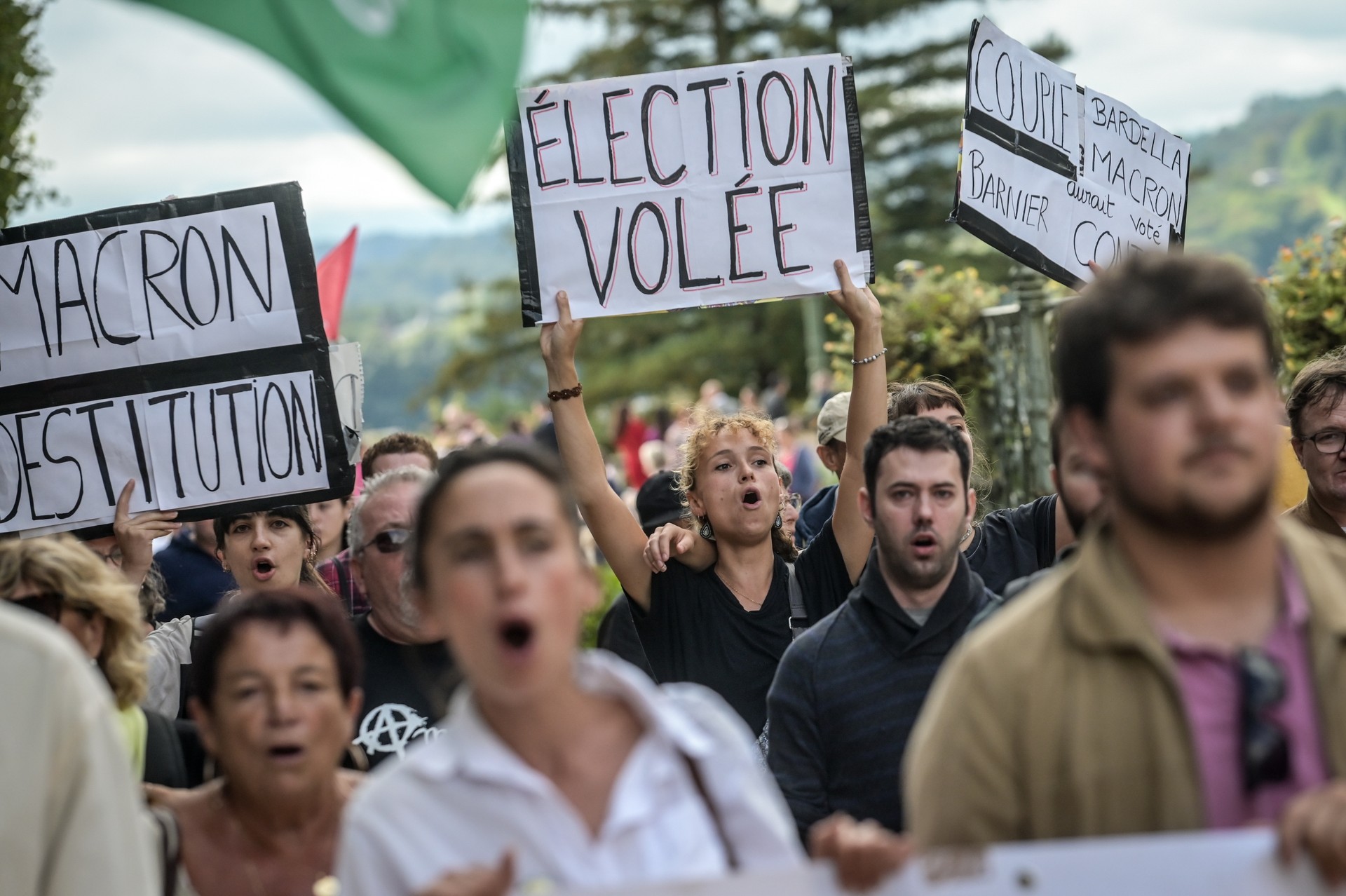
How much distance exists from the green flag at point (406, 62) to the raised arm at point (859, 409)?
60.4 inches

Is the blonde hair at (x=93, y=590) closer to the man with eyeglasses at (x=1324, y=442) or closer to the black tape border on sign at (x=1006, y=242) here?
the black tape border on sign at (x=1006, y=242)

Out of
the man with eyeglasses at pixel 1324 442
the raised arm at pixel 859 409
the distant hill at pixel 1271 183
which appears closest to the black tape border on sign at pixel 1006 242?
the raised arm at pixel 859 409

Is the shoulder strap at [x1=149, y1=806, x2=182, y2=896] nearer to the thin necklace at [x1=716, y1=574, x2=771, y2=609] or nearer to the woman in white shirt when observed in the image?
the woman in white shirt

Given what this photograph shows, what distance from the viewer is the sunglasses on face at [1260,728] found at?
76.7 inches

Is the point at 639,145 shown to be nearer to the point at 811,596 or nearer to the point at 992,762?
the point at 811,596

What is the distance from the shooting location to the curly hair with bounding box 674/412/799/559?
483 centimetres

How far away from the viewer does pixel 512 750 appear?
2.10 metres

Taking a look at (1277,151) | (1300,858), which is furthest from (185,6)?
(1277,151)

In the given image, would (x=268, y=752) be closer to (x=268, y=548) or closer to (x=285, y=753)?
(x=285, y=753)

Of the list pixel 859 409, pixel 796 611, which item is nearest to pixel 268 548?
pixel 796 611

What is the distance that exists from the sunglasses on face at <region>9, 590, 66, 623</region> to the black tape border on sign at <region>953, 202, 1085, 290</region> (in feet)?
10.2

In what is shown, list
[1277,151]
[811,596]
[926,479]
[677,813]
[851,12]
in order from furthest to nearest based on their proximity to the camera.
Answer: [1277,151], [851,12], [811,596], [926,479], [677,813]

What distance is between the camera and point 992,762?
2.02m

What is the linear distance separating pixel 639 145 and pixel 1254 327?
3249 millimetres
